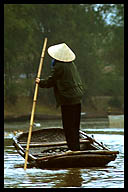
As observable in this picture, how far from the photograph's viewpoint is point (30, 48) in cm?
4822

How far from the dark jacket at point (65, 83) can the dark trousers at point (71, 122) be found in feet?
0.45

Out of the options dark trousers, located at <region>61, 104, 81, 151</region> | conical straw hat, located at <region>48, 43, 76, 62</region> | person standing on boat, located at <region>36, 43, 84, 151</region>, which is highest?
conical straw hat, located at <region>48, 43, 76, 62</region>

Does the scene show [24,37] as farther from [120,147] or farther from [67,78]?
[67,78]

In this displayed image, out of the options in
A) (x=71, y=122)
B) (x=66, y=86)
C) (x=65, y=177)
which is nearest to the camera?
(x=65, y=177)

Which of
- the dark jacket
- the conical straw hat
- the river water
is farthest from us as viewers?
the conical straw hat

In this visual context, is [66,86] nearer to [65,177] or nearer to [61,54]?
[61,54]

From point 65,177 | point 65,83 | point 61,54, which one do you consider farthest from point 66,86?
point 65,177

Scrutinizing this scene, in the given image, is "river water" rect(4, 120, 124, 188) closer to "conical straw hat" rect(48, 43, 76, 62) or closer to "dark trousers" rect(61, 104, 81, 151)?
"dark trousers" rect(61, 104, 81, 151)

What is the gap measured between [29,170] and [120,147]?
5109mm

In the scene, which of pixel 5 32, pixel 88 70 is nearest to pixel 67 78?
pixel 5 32

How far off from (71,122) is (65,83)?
0.65m

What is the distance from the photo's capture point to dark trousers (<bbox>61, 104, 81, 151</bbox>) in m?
11.6

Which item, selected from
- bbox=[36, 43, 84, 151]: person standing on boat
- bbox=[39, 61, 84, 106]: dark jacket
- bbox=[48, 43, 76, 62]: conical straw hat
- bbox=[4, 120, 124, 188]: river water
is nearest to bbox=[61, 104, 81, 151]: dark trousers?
bbox=[36, 43, 84, 151]: person standing on boat

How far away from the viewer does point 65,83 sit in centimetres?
1153
